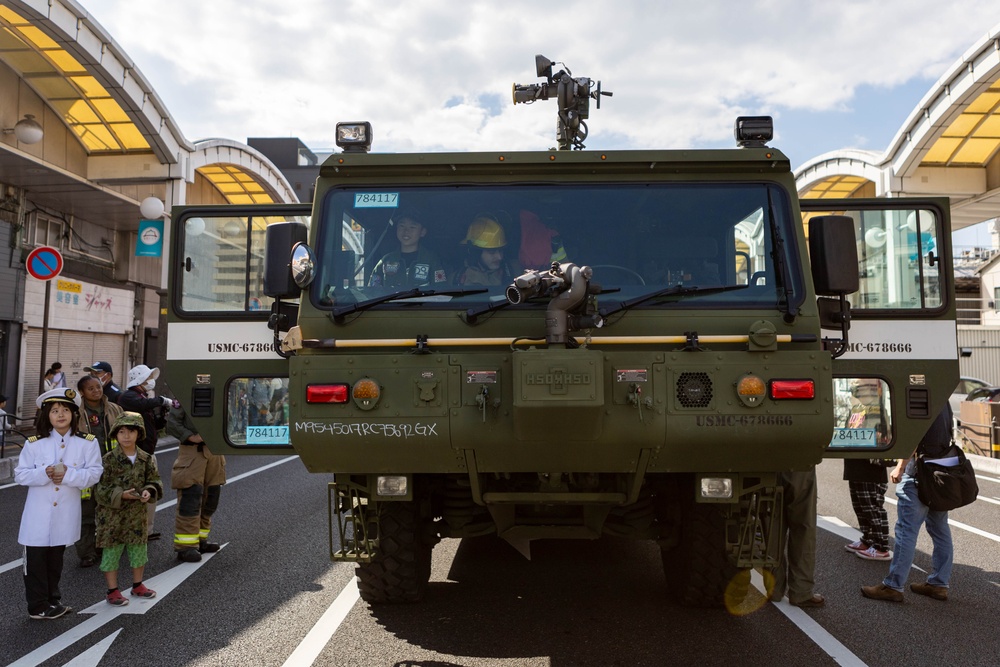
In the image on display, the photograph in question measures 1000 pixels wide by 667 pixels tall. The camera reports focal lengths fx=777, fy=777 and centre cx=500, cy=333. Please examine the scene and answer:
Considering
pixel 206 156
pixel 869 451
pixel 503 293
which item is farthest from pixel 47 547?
pixel 206 156

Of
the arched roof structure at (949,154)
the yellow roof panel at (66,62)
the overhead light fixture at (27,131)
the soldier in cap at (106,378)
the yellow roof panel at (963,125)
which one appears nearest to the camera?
the soldier in cap at (106,378)

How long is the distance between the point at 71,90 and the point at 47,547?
54.0 feet

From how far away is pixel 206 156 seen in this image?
2308cm

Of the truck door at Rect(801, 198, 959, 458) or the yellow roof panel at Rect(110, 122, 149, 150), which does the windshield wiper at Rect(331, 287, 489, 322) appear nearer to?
the truck door at Rect(801, 198, 959, 458)

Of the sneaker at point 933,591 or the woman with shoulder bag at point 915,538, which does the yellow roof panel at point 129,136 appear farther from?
the sneaker at point 933,591

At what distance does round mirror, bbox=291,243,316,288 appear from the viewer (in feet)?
13.2

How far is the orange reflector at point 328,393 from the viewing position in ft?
12.7

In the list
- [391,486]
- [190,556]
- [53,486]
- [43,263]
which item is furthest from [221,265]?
[43,263]

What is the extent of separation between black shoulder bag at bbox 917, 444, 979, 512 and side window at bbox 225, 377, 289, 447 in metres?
4.46

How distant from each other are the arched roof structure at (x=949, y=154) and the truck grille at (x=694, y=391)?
16.8 metres

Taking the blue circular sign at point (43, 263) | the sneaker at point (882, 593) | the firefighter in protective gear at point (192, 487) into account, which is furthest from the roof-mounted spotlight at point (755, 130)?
the blue circular sign at point (43, 263)

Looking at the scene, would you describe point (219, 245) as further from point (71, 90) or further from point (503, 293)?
point (71, 90)

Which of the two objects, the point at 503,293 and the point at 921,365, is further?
the point at 921,365

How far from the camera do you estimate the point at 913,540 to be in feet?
18.2
